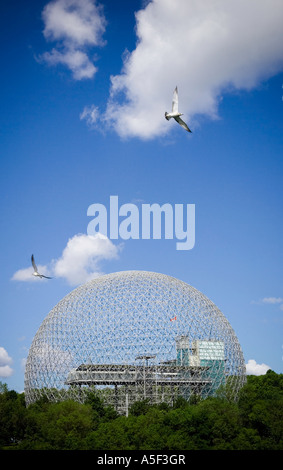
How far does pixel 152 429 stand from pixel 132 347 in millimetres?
11986

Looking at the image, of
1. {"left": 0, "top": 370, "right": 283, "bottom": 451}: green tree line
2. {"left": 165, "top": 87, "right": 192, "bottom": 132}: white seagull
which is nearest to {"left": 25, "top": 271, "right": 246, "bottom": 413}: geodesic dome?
{"left": 0, "top": 370, "right": 283, "bottom": 451}: green tree line

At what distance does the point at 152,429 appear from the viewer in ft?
86.2

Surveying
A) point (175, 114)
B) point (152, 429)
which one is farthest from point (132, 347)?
point (175, 114)

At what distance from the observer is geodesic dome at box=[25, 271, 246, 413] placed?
126ft

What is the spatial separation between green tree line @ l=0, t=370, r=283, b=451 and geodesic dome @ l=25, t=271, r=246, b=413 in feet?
17.5

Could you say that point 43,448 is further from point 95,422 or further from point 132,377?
point 132,377

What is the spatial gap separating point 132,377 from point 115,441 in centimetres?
1374

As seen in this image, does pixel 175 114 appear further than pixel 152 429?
No

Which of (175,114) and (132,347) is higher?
(175,114)

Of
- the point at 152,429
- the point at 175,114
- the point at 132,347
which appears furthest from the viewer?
the point at 132,347

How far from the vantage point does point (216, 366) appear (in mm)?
42281

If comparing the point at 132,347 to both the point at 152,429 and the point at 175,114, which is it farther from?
the point at 175,114

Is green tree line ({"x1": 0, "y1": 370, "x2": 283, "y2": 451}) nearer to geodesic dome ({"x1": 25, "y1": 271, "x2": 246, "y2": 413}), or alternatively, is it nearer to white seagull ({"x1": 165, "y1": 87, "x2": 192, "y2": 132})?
geodesic dome ({"x1": 25, "y1": 271, "x2": 246, "y2": 413})
